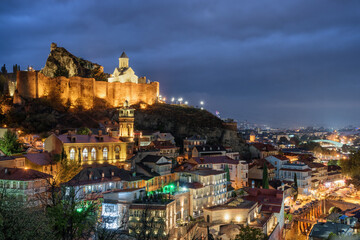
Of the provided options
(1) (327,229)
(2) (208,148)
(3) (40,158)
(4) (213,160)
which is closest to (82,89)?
(2) (208,148)

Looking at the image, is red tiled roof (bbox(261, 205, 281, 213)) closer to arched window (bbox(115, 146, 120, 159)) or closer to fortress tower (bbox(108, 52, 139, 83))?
arched window (bbox(115, 146, 120, 159))

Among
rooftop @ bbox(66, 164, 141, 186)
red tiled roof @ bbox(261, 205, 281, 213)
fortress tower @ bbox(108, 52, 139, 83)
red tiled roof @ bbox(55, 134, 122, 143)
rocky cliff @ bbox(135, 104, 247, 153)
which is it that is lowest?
red tiled roof @ bbox(261, 205, 281, 213)

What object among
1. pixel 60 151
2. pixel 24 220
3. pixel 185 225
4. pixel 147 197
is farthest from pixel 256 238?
pixel 60 151

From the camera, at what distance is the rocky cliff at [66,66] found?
256 ft

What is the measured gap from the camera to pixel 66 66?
80.2 metres

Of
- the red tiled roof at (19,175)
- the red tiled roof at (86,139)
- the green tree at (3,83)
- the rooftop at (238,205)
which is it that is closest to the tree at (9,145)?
the red tiled roof at (86,139)

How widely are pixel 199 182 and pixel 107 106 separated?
4045cm

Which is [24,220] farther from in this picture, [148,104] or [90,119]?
[148,104]

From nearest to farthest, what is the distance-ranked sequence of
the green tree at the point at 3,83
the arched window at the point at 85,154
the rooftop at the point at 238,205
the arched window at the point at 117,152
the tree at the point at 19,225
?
1. the tree at the point at 19,225
2. the rooftop at the point at 238,205
3. the arched window at the point at 85,154
4. the arched window at the point at 117,152
5. the green tree at the point at 3,83

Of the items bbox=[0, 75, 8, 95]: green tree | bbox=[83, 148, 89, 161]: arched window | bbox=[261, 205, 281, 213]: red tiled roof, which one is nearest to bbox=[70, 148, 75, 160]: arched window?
bbox=[83, 148, 89, 161]: arched window

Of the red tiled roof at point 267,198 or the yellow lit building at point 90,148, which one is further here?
the yellow lit building at point 90,148

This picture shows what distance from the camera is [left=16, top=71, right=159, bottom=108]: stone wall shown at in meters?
66.1

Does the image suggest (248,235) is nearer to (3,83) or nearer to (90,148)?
(90,148)

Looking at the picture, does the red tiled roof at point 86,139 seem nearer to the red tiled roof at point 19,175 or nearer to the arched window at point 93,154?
the arched window at point 93,154
